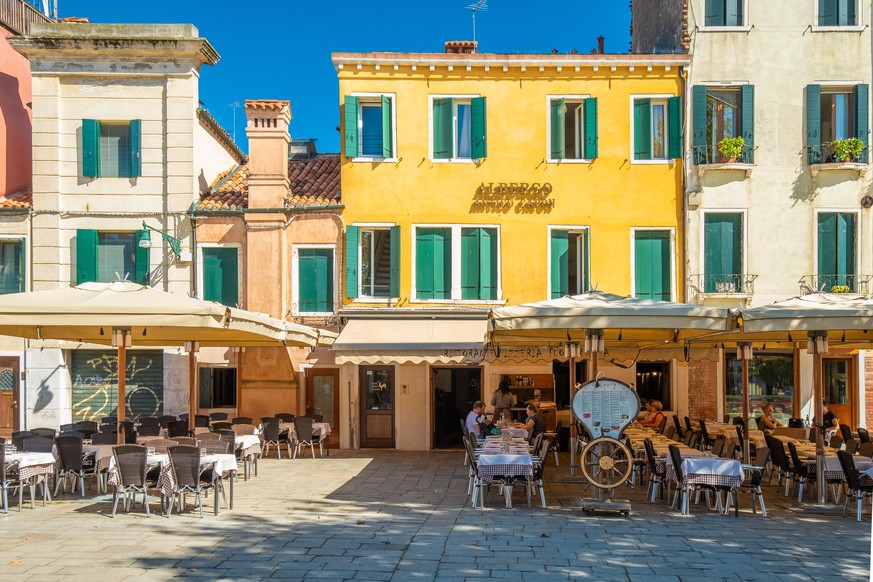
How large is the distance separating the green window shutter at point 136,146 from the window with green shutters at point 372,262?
552 centimetres

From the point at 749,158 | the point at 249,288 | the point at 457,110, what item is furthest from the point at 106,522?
the point at 749,158

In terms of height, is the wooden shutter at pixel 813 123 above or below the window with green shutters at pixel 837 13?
below

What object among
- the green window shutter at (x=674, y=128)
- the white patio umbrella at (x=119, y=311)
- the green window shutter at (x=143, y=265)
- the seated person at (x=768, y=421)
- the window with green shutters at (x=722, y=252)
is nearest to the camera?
the white patio umbrella at (x=119, y=311)

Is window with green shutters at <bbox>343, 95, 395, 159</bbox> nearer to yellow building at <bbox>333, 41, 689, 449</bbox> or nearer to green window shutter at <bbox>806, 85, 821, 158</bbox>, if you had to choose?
yellow building at <bbox>333, 41, 689, 449</bbox>

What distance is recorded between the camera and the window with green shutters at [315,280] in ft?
72.4

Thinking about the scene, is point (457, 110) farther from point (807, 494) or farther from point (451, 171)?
point (807, 494)

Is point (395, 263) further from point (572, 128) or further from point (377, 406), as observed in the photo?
point (572, 128)

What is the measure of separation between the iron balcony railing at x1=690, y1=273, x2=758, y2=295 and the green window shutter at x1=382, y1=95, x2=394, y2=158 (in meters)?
8.02

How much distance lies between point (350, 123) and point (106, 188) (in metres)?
6.30

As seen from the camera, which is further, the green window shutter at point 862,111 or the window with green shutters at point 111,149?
the window with green shutters at point 111,149

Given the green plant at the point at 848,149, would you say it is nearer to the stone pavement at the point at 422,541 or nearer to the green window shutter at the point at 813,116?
the green window shutter at the point at 813,116

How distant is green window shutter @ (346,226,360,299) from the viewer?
2158cm

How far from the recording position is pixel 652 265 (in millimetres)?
21906

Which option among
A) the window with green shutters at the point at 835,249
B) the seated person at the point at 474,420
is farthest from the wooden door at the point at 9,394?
the window with green shutters at the point at 835,249
